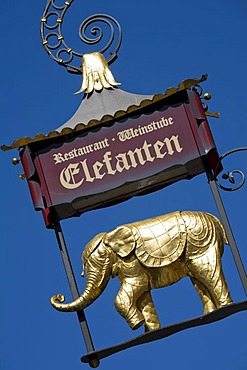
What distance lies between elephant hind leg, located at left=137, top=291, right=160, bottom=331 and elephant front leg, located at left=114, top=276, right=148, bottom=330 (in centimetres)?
3

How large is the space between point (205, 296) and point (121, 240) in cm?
65

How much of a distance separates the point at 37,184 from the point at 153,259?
910 millimetres

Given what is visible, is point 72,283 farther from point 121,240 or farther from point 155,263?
point 155,263

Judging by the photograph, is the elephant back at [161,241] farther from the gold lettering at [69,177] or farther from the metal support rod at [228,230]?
the gold lettering at [69,177]

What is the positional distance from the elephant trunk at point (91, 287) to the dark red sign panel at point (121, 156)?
0.42 metres

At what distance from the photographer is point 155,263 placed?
889 centimetres

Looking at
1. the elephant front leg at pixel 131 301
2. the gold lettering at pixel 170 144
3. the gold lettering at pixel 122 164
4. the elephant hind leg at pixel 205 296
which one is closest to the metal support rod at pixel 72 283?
the elephant front leg at pixel 131 301

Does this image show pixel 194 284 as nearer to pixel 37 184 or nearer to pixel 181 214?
pixel 181 214

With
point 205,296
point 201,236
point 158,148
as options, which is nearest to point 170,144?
point 158,148

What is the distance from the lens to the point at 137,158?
903 centimetres

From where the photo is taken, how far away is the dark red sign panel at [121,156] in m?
8.99

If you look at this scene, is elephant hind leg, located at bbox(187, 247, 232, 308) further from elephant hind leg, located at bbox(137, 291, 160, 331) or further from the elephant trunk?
the elephant trunk

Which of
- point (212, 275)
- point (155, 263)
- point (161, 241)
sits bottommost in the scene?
point (212, 275)

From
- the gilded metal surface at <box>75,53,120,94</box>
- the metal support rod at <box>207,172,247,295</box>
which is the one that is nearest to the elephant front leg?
the metal support rod at <box>207,172,247,295</box>
